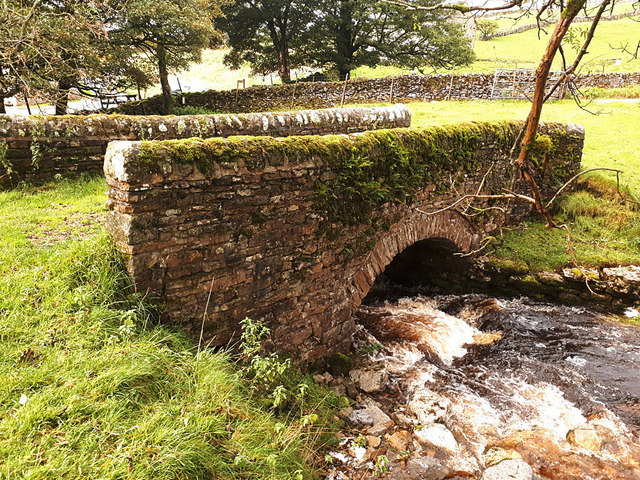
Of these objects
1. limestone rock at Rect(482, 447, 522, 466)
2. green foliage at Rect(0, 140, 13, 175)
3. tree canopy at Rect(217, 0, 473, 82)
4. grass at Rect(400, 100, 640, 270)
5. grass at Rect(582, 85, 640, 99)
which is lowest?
limestone rock at Rect(482, 447, 522, 466)

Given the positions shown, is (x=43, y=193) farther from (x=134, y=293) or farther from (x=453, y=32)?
(x=453, y=32)

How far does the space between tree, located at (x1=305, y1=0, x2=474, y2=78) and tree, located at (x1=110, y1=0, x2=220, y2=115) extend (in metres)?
8.34

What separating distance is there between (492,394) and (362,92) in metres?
17.5

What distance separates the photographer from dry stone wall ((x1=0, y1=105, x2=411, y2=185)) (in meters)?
6.44

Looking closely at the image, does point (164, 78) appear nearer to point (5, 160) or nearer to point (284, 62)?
point (284, 62)

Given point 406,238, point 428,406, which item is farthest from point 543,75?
point 406,238

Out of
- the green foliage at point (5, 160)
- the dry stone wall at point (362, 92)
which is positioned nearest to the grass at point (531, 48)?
the dry stone wall at point (362, 92)

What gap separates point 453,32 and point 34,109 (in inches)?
951

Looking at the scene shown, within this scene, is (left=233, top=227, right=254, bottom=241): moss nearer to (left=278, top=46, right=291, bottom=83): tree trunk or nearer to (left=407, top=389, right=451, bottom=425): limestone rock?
(left=407, top=389, right=451, bottom=425): limestone rock

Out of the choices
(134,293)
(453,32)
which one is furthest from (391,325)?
(453,32)

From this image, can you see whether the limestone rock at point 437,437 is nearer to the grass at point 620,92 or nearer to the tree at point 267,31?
the grass at point 620,92

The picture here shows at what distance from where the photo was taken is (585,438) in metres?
5.02

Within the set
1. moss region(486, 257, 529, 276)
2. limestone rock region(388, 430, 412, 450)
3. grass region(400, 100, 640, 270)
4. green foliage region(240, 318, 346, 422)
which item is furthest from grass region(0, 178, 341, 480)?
grass region(400, 100, 640, 270)

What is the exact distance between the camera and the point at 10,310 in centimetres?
367
